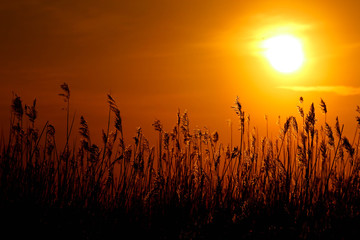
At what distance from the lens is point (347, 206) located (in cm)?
549

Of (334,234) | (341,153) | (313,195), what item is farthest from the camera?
(341,153)

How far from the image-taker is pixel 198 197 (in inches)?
222

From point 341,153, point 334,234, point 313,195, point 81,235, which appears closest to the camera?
point 81,235

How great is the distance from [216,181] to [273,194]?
644 millimetres

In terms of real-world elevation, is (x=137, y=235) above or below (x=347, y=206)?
below

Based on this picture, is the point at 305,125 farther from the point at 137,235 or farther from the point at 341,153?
the point at 137,235

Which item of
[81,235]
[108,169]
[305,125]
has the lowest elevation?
[81,235]

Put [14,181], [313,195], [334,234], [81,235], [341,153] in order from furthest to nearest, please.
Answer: [341,153] → [313,195] → [14,181] → [334,234] → [81,235]

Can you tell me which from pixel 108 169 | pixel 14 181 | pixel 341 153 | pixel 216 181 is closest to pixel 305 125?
pixel 341 153

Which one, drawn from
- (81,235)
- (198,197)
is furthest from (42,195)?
(198,197)

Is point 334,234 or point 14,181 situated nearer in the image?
point 334,234

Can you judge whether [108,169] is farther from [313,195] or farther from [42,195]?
[313,195]

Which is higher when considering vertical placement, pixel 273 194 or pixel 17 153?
pixel 17 153

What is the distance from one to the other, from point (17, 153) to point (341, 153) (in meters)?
3.75
